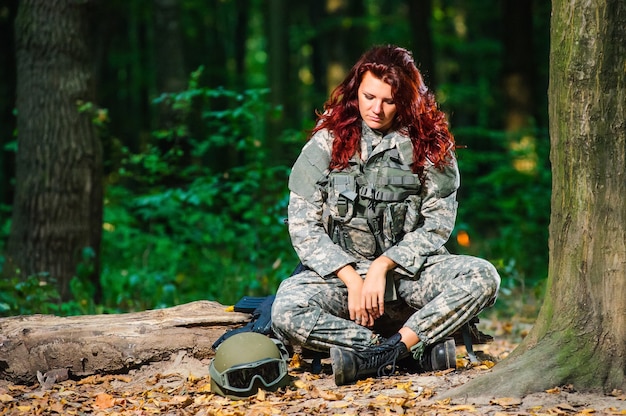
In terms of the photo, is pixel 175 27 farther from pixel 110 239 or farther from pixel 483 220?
pixel 483 220

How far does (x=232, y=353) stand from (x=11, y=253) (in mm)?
4393

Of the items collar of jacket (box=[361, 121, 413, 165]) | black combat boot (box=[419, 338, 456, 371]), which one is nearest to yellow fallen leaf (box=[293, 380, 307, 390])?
black combat boot (box=[419, 338, 456, 371])

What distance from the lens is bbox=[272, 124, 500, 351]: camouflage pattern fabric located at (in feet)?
15.1

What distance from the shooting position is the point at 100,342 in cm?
497

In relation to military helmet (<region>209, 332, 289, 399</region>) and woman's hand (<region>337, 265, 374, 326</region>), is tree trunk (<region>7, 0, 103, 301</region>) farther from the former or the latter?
woman's hand (<region>337, 265, 374, 326</region>)

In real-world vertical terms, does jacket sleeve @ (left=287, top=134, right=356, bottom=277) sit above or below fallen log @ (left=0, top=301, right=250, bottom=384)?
above

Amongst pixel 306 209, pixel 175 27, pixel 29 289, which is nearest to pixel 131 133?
pixel 175 27

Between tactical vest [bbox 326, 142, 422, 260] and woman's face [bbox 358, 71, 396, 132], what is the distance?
0.65 ft

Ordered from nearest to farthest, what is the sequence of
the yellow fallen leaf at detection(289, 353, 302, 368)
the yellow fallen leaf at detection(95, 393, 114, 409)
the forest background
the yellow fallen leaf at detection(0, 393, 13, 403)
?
the yellow fallen leaf at detection(95, 393, 114, 409)
the yellow fallen leaf at detection(0, 393, 13, 403)
the yellow fallen leaf at detection(289, 353, 302, 368)
the forest background

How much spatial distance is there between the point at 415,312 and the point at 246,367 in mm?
1130

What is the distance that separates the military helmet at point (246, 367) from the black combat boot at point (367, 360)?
0.32 metres

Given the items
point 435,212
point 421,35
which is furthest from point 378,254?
point 421,35

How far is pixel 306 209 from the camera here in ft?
15.9

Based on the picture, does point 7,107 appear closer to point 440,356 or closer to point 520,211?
point 520,211
